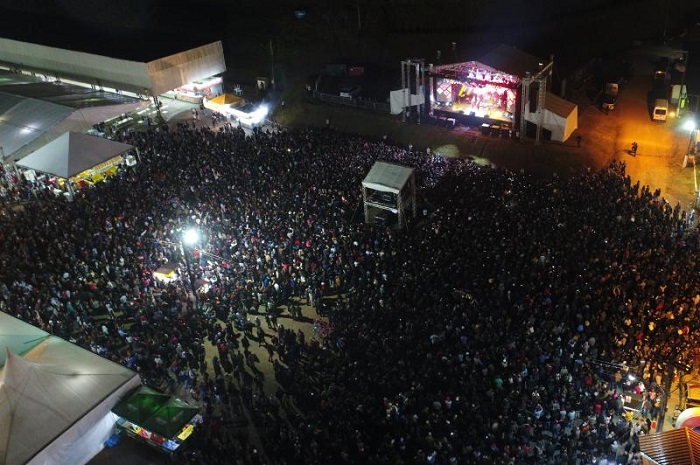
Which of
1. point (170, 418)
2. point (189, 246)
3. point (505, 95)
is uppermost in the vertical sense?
point (505, 95)

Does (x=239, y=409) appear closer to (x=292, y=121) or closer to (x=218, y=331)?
(x=218, y=331)

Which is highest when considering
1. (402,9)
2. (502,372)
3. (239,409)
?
(402,9)


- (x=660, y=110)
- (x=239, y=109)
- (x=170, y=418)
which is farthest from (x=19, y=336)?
(x=660, y=110)

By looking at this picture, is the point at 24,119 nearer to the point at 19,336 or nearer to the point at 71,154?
the point at 71,154

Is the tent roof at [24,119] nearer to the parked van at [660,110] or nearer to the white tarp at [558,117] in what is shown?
the white tarp at [558,117]

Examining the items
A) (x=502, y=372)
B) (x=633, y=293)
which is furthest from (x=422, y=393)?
(x=633, y=293)

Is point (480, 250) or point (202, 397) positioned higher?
point (480, 250)

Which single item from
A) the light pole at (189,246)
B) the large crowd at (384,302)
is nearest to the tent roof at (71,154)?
the large crowd at (384,302)
